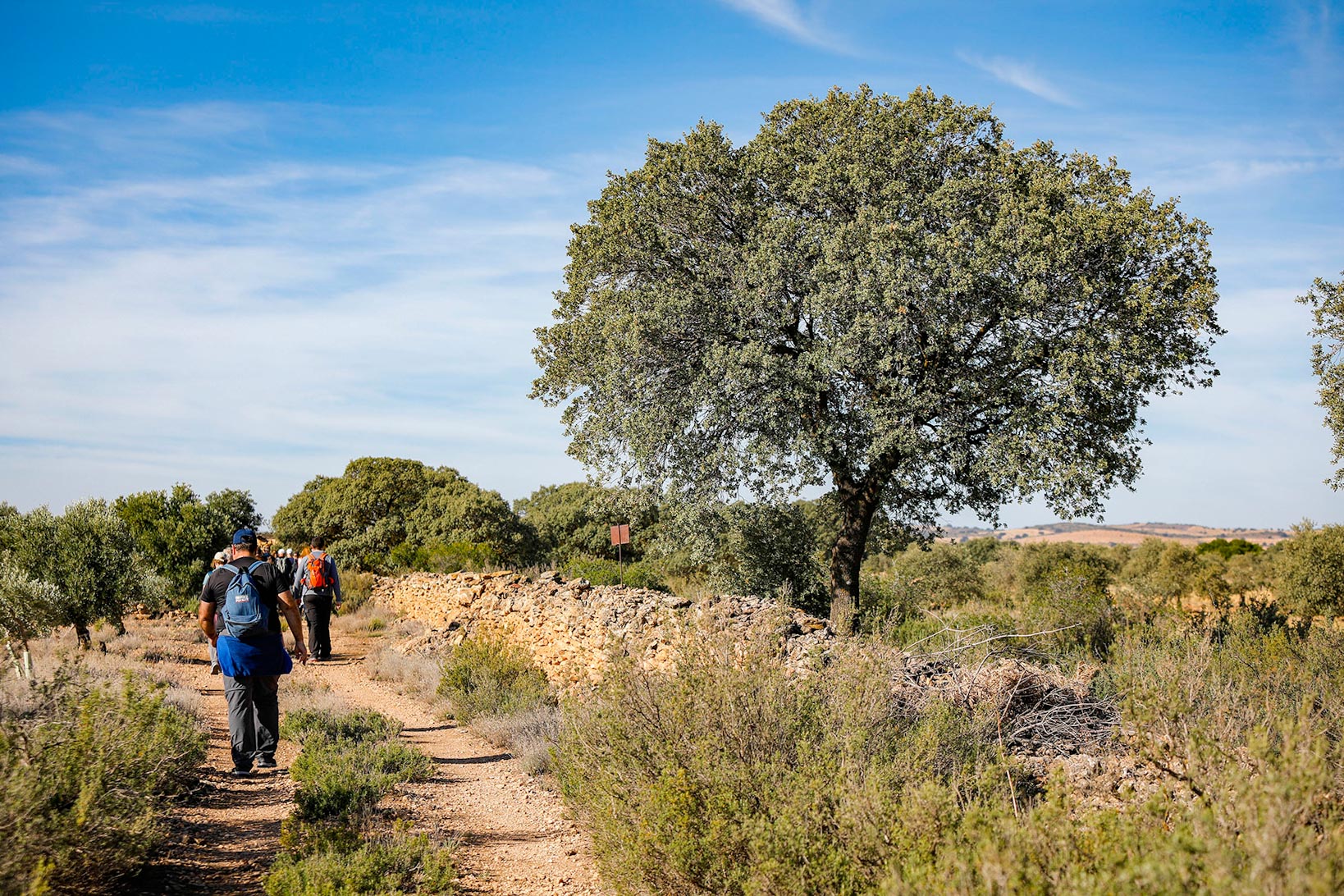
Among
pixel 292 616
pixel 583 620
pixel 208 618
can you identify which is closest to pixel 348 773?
pixel 292 616

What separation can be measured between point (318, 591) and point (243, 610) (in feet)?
23.6

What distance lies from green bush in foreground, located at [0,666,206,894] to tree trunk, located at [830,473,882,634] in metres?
11.0

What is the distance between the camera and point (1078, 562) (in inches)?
987

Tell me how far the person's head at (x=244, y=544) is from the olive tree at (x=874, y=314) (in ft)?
22.8

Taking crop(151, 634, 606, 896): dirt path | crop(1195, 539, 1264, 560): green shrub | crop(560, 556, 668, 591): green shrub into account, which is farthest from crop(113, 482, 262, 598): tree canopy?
crop(1195, 539, 1264, 560): green shrub

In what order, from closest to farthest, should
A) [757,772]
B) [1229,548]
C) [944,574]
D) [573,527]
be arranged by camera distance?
[757,772]
[944,574]
[573,527]
[1229,548]

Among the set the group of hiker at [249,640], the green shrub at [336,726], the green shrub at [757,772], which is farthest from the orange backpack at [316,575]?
the green shrub at [757,772]

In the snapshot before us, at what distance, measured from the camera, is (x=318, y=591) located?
13.7 m

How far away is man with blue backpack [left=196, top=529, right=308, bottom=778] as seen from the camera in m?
6.94

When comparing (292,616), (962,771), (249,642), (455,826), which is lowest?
(455,826)

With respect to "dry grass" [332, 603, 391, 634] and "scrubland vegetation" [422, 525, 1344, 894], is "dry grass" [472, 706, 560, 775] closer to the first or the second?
"scrubland vegetation" [422, 525, 1344, 894]

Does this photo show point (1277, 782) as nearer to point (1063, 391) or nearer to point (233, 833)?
point (233, 833)

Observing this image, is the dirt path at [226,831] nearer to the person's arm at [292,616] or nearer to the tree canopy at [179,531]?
the person's arm at [292,616]

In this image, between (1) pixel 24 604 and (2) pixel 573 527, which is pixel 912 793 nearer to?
(1) pixel 24 604
